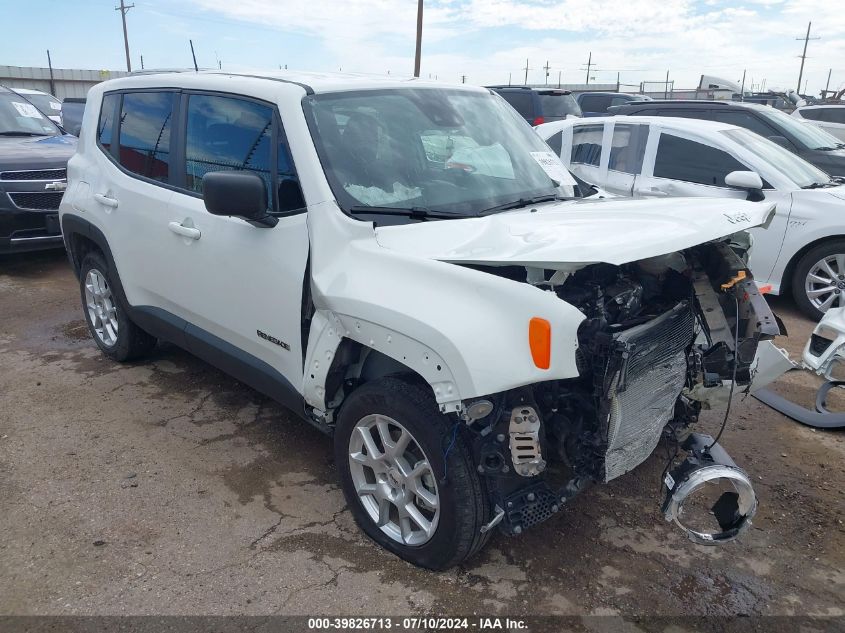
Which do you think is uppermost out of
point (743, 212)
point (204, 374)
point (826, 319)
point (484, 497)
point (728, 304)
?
point (743, 212)

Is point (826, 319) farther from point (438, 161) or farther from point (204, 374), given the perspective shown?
point (204, 374)

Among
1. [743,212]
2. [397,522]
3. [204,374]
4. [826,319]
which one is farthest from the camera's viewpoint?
[204,374]

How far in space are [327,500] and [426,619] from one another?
0.96 meters

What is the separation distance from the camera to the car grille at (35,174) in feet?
23.8

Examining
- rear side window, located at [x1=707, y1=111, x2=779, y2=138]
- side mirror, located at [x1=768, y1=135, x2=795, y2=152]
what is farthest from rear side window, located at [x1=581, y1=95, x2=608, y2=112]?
side mirror, located at [x1=768, y1=135, x2=795, y2=152]

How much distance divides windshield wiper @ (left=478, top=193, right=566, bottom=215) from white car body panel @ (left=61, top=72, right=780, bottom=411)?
0.12m

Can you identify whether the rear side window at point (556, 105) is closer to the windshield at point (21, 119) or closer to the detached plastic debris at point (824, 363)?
the windshield at point (21, 119)

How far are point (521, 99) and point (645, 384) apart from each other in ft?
36.2

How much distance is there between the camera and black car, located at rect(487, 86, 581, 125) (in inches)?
488

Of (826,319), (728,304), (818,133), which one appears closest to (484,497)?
(728,304)

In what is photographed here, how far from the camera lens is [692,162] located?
263 inches

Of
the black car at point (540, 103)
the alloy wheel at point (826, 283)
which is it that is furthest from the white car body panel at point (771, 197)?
the black car at point (540, 103)

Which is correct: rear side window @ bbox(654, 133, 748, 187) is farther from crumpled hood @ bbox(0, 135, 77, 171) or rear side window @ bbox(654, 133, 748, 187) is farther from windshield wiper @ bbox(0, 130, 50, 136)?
windshield wiper @ bbox(0, 130, 50, 136)

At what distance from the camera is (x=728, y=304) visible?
113 inches
